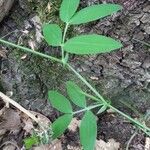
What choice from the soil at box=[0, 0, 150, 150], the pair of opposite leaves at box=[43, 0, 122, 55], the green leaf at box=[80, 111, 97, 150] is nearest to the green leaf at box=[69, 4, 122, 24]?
the pair of opposite leaves at box=[43, 0, 122, 55]

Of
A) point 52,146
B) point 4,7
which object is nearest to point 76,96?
point 52,146

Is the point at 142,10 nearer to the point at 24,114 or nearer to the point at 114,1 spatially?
the point at 114,1

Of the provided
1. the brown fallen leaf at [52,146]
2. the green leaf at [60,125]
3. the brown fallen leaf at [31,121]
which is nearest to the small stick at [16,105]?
the brown fallen leaf at [31,121]

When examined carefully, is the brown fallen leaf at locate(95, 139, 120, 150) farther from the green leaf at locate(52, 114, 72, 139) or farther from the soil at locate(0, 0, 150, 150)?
the green leaf at locate(52, 114, 72, 139)

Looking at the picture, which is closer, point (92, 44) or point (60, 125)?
point (92, 44)

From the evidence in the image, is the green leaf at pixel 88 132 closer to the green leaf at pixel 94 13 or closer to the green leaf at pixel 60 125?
the green leaf at pixel 60 125

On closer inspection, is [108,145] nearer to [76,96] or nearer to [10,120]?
[76,96]
